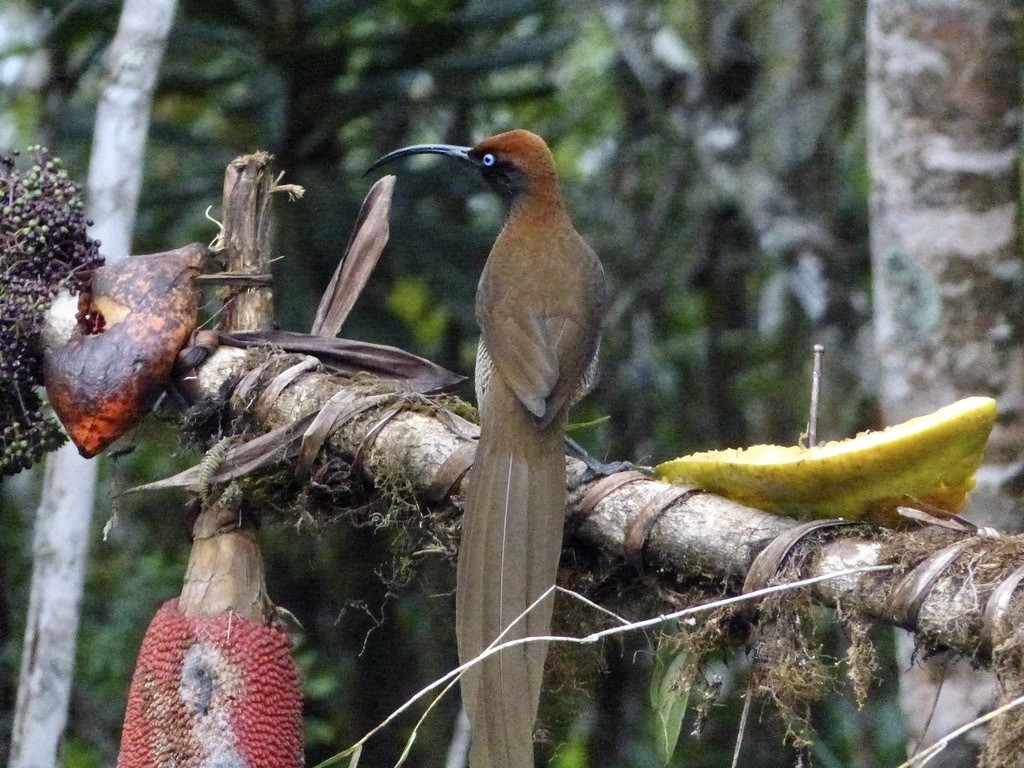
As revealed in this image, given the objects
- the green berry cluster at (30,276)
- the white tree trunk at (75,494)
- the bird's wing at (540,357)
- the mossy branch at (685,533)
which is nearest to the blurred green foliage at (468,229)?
the white tree trunk at (75,494)

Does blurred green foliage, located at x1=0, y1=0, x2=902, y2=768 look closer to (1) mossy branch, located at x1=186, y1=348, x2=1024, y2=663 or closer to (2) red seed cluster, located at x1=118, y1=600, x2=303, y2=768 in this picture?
(1) mossy branch, located at x1=186, y1=348, x2=1024, y2=663

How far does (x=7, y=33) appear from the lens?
6715 mm

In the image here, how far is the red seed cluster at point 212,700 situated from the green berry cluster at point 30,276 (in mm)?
570

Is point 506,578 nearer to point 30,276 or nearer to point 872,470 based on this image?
point 872,470

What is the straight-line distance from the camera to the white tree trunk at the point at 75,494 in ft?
10.3

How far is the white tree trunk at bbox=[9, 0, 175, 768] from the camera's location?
314 centimetres

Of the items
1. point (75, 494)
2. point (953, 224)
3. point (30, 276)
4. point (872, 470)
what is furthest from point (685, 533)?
point (953, 224)

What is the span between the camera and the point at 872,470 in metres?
1.75

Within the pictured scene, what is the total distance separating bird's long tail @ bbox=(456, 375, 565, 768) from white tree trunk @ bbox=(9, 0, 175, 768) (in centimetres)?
148

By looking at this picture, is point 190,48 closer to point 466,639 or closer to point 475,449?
point 475,449

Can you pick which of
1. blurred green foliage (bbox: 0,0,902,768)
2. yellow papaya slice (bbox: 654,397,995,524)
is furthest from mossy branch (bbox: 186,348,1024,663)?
blurred green foliage (bbox: 0,0,902,768)

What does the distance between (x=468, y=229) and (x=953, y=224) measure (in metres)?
1.96

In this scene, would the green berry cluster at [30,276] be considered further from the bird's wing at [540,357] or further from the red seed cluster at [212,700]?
the bird's wing at [540,357]

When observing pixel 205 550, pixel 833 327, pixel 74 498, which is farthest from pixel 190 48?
pixel 205 550
